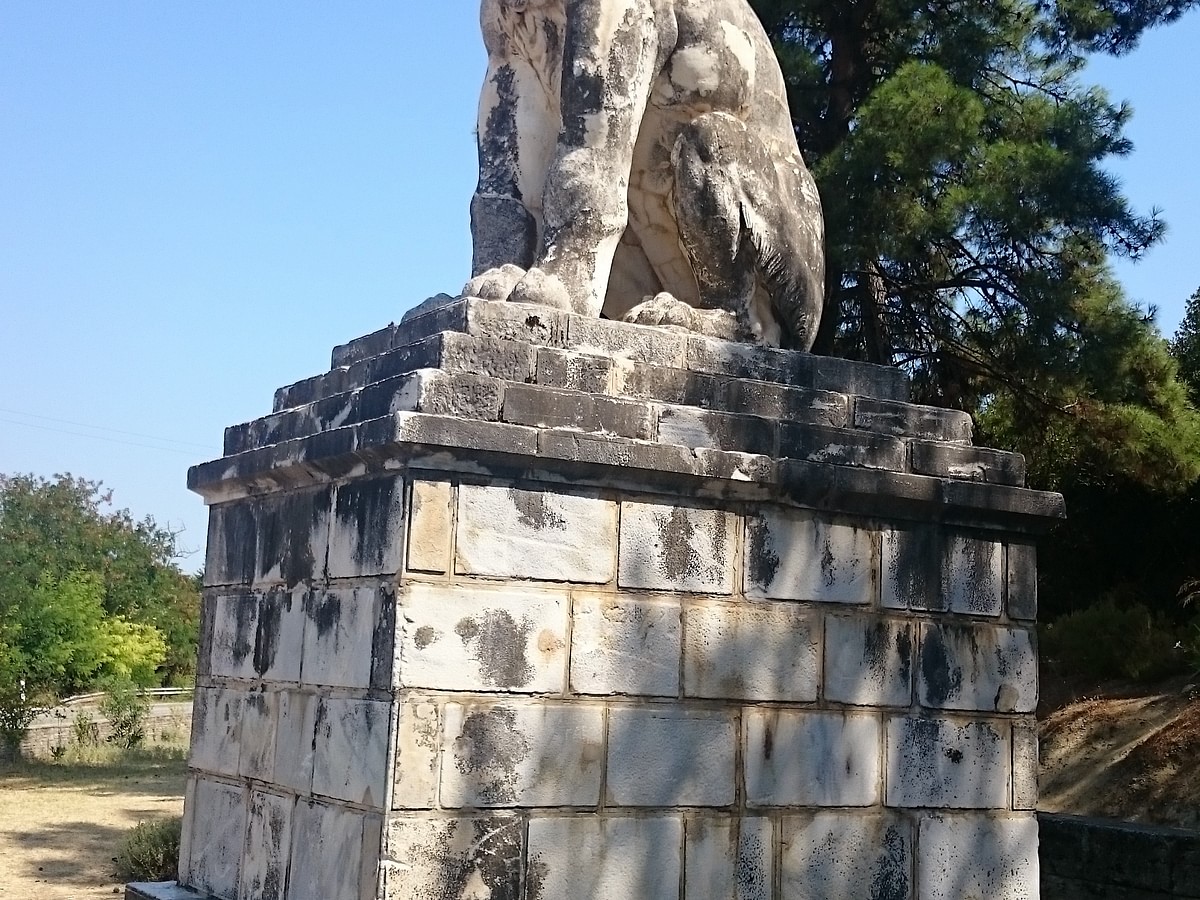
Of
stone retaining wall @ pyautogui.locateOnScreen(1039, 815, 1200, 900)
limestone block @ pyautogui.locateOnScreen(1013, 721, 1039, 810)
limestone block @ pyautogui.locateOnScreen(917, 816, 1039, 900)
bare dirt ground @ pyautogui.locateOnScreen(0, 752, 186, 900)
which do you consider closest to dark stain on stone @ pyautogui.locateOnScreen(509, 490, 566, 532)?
limestone block @ pyautogui.locateOnScreen(917, 816, 1039, 900)

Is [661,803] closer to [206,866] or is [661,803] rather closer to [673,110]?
[206,866]

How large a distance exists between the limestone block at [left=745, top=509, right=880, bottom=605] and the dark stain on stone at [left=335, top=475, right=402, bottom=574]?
3.46ft

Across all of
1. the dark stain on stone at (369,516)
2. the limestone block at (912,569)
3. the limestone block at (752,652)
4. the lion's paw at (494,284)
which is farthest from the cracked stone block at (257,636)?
the limestone block at (912,569)

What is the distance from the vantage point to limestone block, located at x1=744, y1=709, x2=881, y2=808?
382 centimetres

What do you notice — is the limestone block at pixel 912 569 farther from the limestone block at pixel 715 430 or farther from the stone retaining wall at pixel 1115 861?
the stone retaining wall at pixel 1115 861

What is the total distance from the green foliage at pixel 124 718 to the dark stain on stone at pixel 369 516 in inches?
723

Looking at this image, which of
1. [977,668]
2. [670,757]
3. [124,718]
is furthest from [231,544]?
[124,718]

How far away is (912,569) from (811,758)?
0.68 meters

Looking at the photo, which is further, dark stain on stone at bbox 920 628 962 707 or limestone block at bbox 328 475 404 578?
dark stain on stone at bbox 920 628 962 707

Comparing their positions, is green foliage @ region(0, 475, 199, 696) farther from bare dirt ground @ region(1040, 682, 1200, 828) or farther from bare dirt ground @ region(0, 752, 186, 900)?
bare dirt ground @ region(1040, 682, 1200, 828)

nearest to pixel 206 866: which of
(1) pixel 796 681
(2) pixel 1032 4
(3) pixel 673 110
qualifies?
(1) pixel 796 681

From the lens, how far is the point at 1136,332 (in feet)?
34.4

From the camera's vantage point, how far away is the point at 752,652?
12.6 feet

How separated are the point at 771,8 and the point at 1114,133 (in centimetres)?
302
